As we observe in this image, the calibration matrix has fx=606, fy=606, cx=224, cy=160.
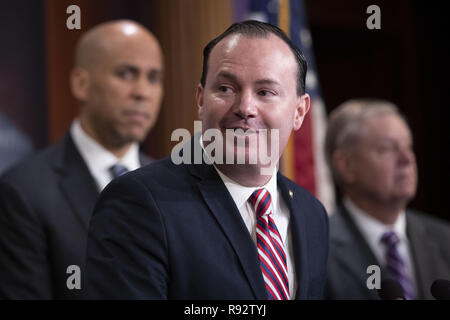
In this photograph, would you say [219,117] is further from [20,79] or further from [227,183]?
[20,79]

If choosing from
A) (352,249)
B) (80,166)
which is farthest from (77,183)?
(352,249)

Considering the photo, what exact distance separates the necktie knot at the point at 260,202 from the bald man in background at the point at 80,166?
347 millimetres

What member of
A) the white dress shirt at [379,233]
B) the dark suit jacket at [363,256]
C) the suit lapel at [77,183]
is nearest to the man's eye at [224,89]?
the suit lapel at [77,183]

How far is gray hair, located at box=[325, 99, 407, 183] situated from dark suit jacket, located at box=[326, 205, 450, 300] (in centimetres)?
22

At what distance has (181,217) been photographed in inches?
37.5

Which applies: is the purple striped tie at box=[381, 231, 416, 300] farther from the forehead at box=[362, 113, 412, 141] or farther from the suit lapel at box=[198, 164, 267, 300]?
the suit lapel at box=[198, 164, 267, 300]

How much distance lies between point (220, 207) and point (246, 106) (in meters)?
0.17

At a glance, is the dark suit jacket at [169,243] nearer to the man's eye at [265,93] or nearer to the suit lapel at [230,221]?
the suit lapel at [230,221]

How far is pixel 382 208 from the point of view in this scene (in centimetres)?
178

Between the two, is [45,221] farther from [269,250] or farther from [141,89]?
[269,250]

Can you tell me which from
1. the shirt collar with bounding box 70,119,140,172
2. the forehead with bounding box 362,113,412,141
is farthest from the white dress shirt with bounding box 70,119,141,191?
the forehead with bounding box 362,113,412,141

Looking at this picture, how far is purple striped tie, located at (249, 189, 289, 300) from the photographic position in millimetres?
968

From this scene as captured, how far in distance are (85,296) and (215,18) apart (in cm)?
61
